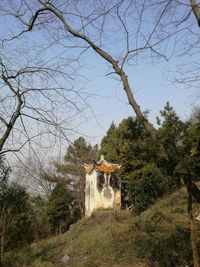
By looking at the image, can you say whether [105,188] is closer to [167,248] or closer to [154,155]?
[167,248]

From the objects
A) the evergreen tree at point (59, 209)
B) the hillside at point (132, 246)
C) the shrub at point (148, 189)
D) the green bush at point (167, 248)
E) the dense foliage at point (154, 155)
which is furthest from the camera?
the evergreen tree at point (59, 209)

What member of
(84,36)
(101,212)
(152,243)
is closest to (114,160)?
(101,212)

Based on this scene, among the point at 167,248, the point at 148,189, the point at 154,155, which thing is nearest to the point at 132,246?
the point at 167,248

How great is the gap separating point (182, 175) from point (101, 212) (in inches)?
→ 782

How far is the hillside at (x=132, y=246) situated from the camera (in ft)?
38.1

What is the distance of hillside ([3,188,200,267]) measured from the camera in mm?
11609

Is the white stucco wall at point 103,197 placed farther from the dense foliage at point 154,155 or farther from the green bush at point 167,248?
the green bush at point 167,248

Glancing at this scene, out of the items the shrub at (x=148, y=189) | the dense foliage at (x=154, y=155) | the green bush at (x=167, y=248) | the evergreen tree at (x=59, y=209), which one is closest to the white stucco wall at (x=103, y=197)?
the dense foliage at (x=154, y=155)

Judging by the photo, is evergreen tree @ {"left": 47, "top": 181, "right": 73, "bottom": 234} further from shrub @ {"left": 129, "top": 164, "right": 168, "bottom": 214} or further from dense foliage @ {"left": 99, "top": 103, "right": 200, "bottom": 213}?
shrub @ {"left": 129, "top": 164, "right": 168, "bottom": 214}

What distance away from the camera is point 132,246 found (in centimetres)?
1300

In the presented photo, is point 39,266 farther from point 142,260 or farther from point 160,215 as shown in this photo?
point 160,215

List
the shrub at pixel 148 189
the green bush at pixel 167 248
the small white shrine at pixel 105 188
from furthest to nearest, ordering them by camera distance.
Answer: the small white shrine at pixel 105 188 < the shrub at pixel 148 189 < the green bush at pixel 167 248

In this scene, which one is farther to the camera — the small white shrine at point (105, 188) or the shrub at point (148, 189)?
the small white shrine at point (105, 188)

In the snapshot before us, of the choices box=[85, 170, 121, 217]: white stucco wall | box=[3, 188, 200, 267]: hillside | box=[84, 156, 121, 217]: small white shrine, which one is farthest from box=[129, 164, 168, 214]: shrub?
box=[85, 170, 121, 217]: white stucco wall
